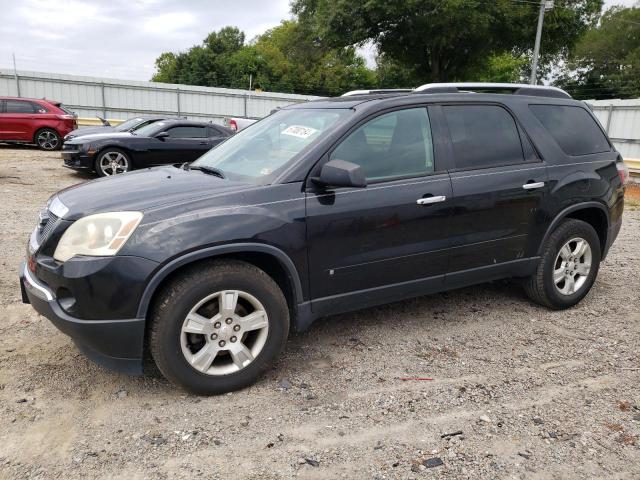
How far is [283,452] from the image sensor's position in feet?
8.84

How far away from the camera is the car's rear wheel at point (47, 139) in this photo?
1588 centimetres

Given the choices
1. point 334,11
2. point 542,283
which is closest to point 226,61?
point 334,11

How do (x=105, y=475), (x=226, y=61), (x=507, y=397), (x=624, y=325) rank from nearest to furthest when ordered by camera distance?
1. (x=105, y=475)
2. (x=507, y=397)
3. (x=624, y=325)
4. (x=226, y=61)

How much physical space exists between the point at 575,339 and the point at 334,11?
25.8m

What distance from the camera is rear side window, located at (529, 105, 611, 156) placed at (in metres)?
4.50

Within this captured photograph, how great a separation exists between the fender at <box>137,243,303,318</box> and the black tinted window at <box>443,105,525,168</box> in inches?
59.7

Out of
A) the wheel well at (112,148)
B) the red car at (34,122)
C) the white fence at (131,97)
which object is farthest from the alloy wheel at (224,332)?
the white fence at (131,97)

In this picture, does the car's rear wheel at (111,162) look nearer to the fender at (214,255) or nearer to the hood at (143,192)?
the hood at (143,192)

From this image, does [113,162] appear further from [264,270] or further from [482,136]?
[482,136]

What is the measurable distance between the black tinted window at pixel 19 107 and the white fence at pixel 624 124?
17.2 meters

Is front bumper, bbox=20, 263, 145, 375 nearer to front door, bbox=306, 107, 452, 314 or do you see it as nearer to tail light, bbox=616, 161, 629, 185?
front door, bbox=306, 107, 452, 314

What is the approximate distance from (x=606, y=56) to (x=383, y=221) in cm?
6892

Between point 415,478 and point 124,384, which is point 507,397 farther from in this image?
point 124,384

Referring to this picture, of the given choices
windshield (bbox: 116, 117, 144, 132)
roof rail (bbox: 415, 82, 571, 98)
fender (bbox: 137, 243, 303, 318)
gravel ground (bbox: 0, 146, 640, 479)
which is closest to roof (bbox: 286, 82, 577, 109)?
roof rail (bbox: 415, 82, 571, 98)
